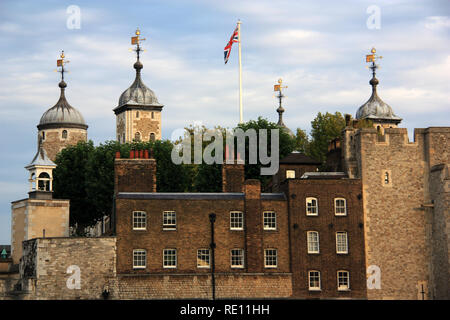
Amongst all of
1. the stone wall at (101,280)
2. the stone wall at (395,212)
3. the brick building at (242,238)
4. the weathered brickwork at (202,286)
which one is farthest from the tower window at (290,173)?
the stone wall at (101,280)

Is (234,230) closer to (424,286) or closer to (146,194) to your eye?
(146,194)

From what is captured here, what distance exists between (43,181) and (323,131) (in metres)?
33.2

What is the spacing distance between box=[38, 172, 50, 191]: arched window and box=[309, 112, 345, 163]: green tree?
29.9 meters

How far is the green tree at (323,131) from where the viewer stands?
322 ft

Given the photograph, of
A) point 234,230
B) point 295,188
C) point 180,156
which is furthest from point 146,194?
point 180,156

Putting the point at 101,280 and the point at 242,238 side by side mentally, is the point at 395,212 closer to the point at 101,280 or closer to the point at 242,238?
the point at 242,238

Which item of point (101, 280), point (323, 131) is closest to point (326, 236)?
point (101, 280)

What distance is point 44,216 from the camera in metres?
Answer: 80.1

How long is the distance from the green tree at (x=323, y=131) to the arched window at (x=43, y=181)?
29.9 metres

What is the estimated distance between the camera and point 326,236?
69.2 meters

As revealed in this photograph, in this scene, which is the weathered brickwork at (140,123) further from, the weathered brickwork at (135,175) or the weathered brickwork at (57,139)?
the weathered brickwork at (135,175)

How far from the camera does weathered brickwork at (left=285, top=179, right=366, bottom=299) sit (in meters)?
68.4

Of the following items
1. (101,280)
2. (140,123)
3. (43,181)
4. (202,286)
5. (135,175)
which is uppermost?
(140,123)

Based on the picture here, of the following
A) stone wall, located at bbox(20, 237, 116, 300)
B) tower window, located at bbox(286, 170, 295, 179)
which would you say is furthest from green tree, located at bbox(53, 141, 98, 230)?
stone wall, located at bbox(20, 237, 116, 300)
